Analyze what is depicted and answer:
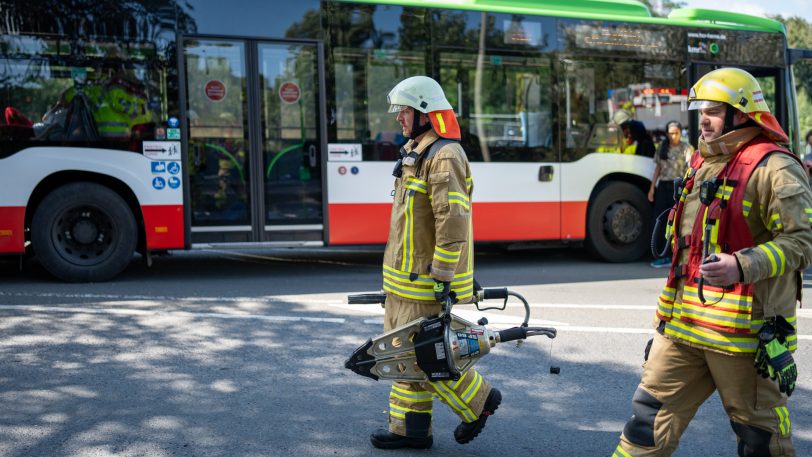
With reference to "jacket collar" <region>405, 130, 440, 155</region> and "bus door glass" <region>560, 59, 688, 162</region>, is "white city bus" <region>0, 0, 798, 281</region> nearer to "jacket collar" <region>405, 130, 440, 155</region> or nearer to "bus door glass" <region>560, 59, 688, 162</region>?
"bus door glass" <region>560, 59, 688, 162</region>

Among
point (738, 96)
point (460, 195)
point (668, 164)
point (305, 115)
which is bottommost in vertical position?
point (460, 195)

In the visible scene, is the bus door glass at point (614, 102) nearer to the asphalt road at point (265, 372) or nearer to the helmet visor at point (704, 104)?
the asphalt road at point (265, 372)

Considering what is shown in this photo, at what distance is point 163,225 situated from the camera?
9336 millimetres

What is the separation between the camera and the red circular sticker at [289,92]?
32.0 feet

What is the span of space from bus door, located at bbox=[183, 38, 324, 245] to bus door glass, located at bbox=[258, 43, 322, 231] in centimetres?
1

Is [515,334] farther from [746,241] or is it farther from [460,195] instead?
[746,241]

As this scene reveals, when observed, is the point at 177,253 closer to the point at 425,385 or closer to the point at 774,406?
the point at 425,385

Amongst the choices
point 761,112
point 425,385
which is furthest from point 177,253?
point 761,112

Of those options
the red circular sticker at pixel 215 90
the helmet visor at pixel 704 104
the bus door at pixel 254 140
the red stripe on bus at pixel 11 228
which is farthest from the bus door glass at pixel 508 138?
the helmet visor at pixel 704 104

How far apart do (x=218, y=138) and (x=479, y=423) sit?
594cm

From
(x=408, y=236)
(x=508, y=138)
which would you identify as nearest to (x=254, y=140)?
(x=508, y=138)

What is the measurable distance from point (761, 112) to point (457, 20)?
285 inches

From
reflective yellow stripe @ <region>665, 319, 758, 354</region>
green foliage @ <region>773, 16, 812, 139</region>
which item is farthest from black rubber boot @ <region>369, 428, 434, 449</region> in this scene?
green foliage @ <region>773, 16, 812, 139</region>

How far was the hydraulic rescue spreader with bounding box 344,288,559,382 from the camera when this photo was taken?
4223 mm
